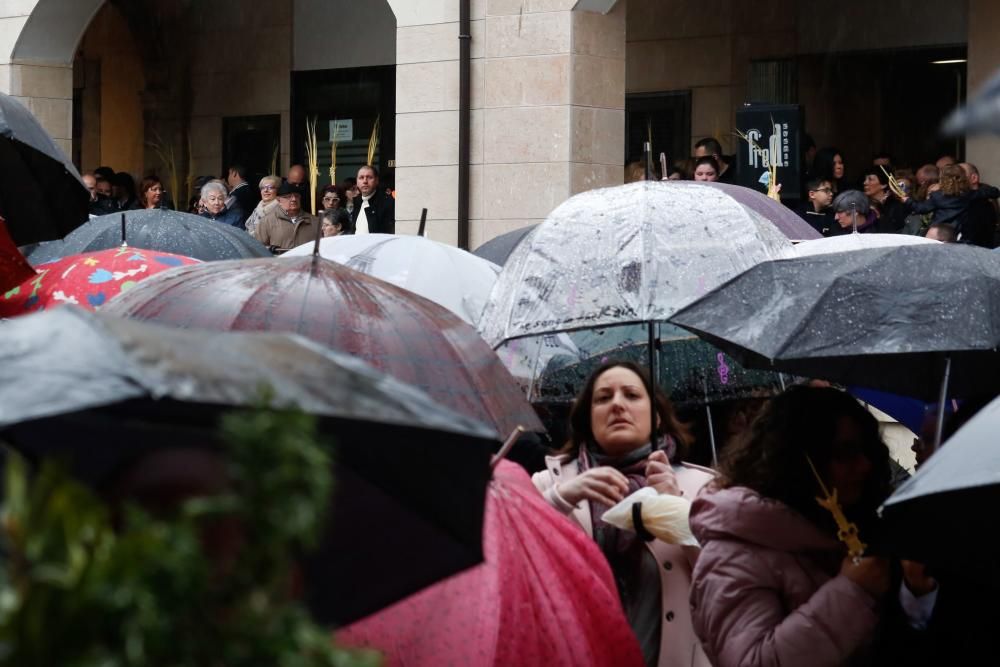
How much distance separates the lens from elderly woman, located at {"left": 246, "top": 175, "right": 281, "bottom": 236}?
637 inches

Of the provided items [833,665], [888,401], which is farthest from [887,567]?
[888,401]

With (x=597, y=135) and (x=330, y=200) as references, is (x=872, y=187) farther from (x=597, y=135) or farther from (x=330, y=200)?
(x=330, y=200)

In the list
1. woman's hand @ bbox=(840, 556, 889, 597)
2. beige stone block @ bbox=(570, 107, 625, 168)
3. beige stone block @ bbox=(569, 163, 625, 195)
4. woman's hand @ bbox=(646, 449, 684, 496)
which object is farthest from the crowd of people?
woman's hand @ bbox=(840, 556, 889, 597)

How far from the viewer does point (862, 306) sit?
4.86 m

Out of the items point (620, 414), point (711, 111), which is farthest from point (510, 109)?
point (620, 414)

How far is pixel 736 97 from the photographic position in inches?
762

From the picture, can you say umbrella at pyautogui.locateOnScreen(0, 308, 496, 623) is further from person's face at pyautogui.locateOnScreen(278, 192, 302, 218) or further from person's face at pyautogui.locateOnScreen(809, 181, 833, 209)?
person's face at pyautogui.locateOnScreen(278, 192, 302, 218)

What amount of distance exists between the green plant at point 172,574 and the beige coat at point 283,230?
14188 mm

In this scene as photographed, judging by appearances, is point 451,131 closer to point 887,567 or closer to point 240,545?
point 887,567

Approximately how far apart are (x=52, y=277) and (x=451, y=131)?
8.60m

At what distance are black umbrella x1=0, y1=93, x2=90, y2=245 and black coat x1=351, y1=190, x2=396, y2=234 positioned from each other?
797 cm

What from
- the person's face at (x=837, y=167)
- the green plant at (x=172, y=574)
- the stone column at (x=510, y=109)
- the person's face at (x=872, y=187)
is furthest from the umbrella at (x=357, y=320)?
the person's face at (x=837, y=167)

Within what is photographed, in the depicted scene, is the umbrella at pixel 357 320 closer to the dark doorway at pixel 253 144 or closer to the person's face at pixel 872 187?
the person's face at pixel 872 187

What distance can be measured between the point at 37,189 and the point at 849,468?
4585 mm
